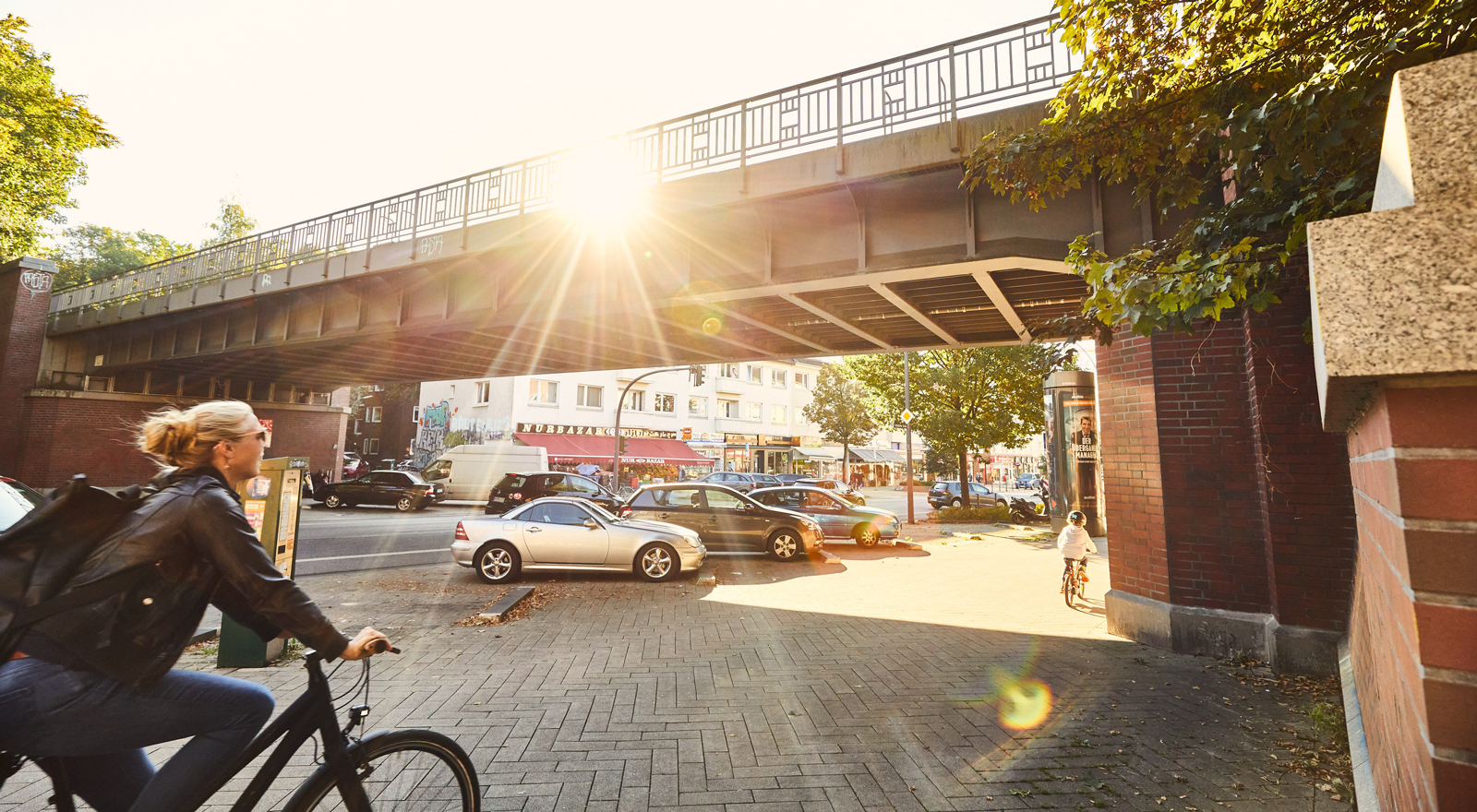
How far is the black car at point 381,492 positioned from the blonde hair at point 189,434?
970 inches

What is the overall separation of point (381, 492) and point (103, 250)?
31.3m

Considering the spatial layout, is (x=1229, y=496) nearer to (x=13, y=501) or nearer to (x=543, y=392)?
(x=13, y=501)

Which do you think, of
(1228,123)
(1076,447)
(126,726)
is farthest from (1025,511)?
(126,726)

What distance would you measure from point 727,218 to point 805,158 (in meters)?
1.94

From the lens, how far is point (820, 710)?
486cm

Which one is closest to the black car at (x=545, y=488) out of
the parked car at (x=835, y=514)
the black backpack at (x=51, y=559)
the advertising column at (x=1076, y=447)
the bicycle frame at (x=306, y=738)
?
the parked car at (x=835, y=514)

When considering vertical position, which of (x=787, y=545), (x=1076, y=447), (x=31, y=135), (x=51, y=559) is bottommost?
(x=787, y=545)

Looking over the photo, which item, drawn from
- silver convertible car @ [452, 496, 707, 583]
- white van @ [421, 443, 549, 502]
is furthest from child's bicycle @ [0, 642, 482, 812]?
white van @ [421, 443, 549, 502]

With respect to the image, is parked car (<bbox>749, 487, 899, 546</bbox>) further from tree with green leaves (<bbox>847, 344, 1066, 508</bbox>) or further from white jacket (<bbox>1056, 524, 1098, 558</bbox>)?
tree with green leaves (<bbox>847, 344, 1066, 508</bbox>)

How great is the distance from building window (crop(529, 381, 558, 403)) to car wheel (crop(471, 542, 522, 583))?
3228cm

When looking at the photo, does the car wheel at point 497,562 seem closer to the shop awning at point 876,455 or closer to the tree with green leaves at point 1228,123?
the tree with green leaves at point 1228,123

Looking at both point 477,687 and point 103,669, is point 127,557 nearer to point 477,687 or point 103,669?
point 103,669

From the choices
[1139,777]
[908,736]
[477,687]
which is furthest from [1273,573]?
[477,687]

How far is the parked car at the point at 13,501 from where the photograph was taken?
173 inches
